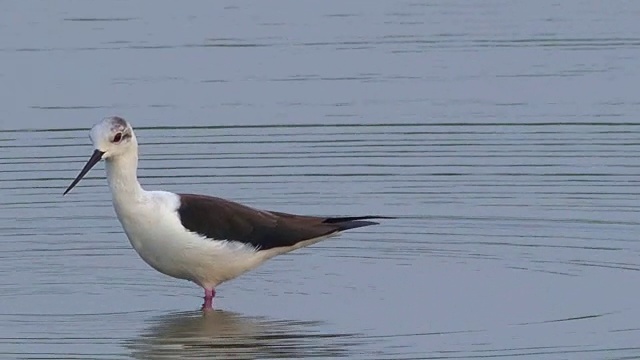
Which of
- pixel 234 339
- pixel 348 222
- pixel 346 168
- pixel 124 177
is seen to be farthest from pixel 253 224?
pixel 346 168

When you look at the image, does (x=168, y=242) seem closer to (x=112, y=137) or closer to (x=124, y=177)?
(x=124, y=177)

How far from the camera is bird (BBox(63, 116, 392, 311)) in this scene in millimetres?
14055

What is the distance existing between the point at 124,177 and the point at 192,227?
58 centimetres

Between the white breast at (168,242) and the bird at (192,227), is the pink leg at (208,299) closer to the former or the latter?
the bird at (192,227)

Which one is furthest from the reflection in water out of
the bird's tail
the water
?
the bird's tail

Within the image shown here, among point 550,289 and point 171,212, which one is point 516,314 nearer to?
point 550,289

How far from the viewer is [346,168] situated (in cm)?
1812

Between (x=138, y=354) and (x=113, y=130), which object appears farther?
(x=113, y=130)

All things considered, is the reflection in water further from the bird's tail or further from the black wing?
the bird's tail

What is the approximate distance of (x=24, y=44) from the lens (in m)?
21.9

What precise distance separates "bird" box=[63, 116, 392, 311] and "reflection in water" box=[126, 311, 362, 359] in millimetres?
390

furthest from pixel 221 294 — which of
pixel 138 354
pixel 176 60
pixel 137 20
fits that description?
pixel 137 20

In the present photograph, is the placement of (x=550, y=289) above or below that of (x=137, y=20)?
below

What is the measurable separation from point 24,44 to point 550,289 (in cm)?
921
